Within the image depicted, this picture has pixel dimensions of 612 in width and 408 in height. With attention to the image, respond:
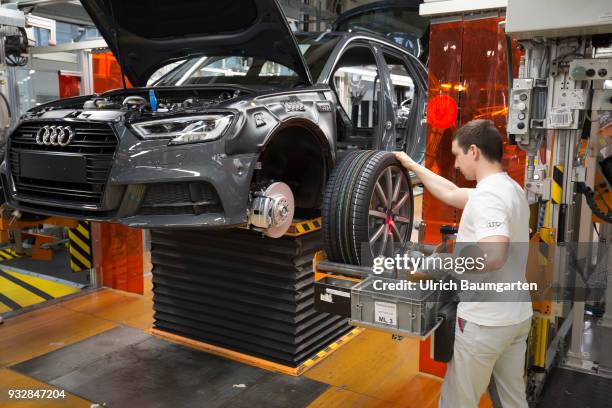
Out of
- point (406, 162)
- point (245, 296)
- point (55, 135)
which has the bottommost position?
point (245, 296)

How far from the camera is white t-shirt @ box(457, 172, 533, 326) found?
78.9 inches

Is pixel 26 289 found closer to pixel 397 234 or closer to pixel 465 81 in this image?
pixel 397 234

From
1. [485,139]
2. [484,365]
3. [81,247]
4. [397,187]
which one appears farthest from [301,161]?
[81,247]

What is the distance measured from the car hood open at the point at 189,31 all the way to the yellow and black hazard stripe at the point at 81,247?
1988 mm

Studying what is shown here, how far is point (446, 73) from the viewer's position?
11.2 feet

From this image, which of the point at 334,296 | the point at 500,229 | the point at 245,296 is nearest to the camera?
the point at 500,229

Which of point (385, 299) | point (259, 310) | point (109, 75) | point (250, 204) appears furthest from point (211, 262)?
point (109, 75)

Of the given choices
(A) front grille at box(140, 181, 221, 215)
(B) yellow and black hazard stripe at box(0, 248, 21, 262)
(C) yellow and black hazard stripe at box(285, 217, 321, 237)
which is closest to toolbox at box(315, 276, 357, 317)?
(A) front grille at box(140, 181, 221, 215)

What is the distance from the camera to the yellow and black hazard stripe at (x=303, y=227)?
3348 millimetres

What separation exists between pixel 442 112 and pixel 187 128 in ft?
5.40

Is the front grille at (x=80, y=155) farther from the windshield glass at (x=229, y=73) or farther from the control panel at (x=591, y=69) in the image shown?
the control panel at (x=591, y=69)

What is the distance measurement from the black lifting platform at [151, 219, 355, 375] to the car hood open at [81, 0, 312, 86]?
1127mm

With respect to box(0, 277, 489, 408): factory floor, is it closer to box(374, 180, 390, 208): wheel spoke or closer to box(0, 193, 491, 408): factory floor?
box(0, 193, 491, 408): factory floor

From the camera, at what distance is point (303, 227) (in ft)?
11.2
